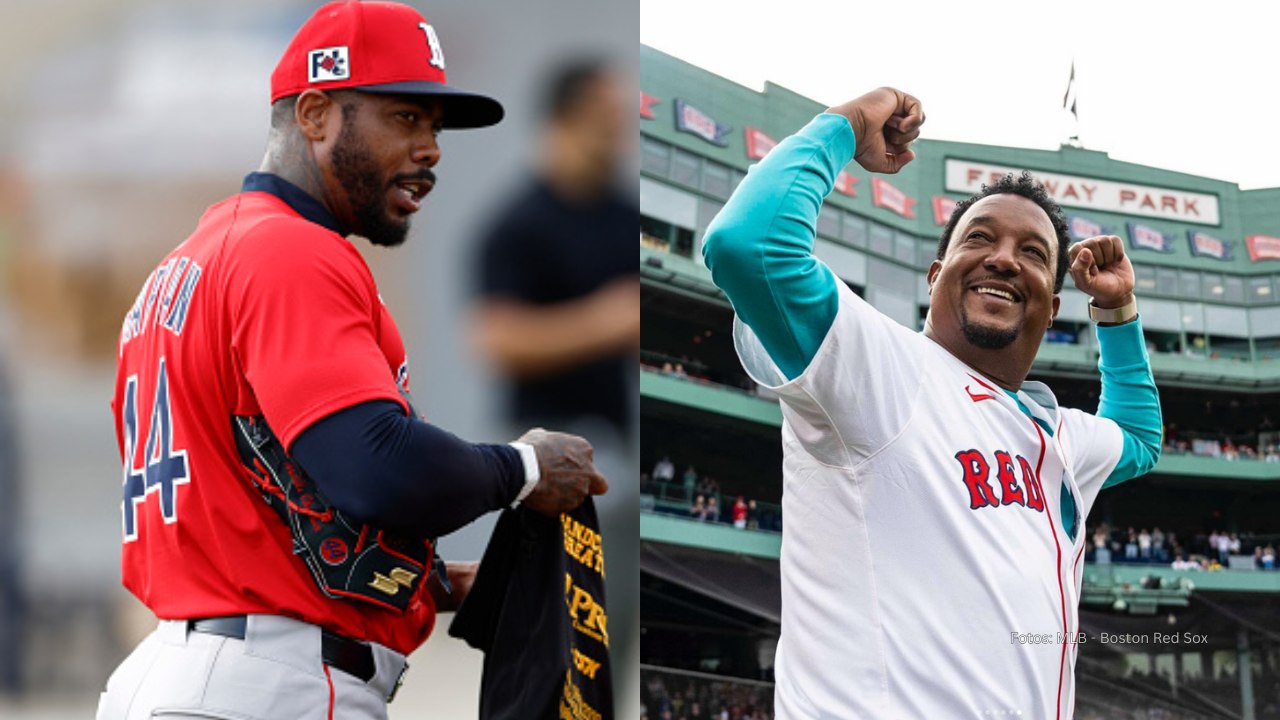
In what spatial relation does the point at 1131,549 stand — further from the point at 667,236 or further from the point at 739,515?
the point at 667,236

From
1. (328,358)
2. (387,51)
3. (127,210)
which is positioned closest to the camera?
(328,358)

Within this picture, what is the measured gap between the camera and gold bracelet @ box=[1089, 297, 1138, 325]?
2572 millimetres

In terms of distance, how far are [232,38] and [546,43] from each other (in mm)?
1239

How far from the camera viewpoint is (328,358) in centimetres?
136

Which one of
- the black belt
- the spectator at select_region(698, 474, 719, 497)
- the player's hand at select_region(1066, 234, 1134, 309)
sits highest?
the spectator at select_region(698, 474, 719, 497)

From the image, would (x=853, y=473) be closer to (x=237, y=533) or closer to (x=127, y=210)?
(x=237, y=533)

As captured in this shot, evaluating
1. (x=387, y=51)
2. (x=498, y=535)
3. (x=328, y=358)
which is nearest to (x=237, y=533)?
(x=328, y=358)

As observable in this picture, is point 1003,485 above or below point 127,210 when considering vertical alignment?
below

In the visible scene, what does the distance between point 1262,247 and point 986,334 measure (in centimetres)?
2755

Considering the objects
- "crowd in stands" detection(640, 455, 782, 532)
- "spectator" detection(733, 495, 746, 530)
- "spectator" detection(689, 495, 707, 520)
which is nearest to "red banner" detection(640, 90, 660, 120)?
"crowd in stands" detection(640, 455, 782, 532)

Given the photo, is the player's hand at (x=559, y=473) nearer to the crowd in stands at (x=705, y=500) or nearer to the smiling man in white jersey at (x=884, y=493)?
the smiling man in white jersey at (x=884, y=493)

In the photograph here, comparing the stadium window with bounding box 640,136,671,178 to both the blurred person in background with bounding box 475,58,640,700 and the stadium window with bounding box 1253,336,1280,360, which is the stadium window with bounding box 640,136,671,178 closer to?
the stadium window with bounding box 1253,336,1280,360

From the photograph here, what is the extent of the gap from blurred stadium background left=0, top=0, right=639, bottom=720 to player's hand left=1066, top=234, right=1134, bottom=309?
93.4 inches

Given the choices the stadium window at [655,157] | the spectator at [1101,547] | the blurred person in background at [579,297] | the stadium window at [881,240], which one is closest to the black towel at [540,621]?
the blurred person in background at [579,297]
